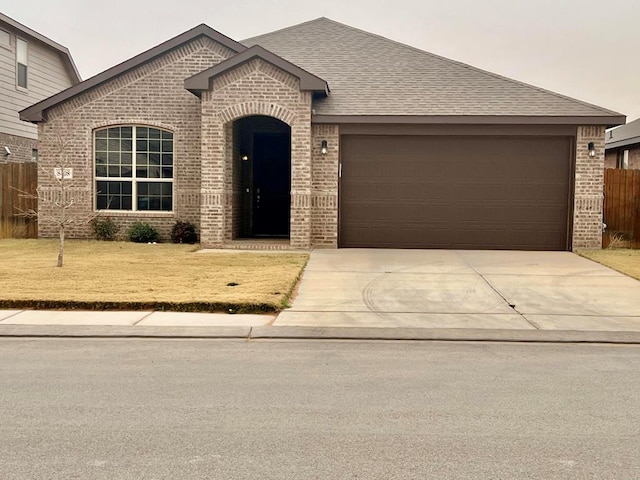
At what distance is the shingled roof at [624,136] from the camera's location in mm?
26269

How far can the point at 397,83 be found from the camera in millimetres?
18109

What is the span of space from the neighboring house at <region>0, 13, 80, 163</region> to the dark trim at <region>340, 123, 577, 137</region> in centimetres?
1186

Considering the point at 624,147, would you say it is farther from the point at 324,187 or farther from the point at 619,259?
the point at 324,187

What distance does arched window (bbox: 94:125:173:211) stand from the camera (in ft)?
58.3

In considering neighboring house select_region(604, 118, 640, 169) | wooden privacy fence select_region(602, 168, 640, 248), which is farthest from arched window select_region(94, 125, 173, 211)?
neighboring house select_region(604, 118, 640, 169)

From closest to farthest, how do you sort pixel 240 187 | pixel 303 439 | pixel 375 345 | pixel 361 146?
pixel 303 439 < pixel 375 345 < pixel 361 146 < pixel 240 187

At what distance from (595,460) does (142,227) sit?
48.5ft

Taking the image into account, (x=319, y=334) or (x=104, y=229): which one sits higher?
(x=104, y=229)

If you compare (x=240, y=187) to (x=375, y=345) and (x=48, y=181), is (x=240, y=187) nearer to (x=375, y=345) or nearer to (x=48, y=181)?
(x=48, y=181)

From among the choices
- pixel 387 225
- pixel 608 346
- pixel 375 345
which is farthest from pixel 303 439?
pixel 387 225

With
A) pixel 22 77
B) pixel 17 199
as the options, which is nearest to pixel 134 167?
pixel 17 199

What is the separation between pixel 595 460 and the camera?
13.8 feet

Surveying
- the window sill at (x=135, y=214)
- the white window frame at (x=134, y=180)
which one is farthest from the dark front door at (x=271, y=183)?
the window sill at (x=135, y=214)

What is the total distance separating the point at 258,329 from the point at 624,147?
78.2 ft
